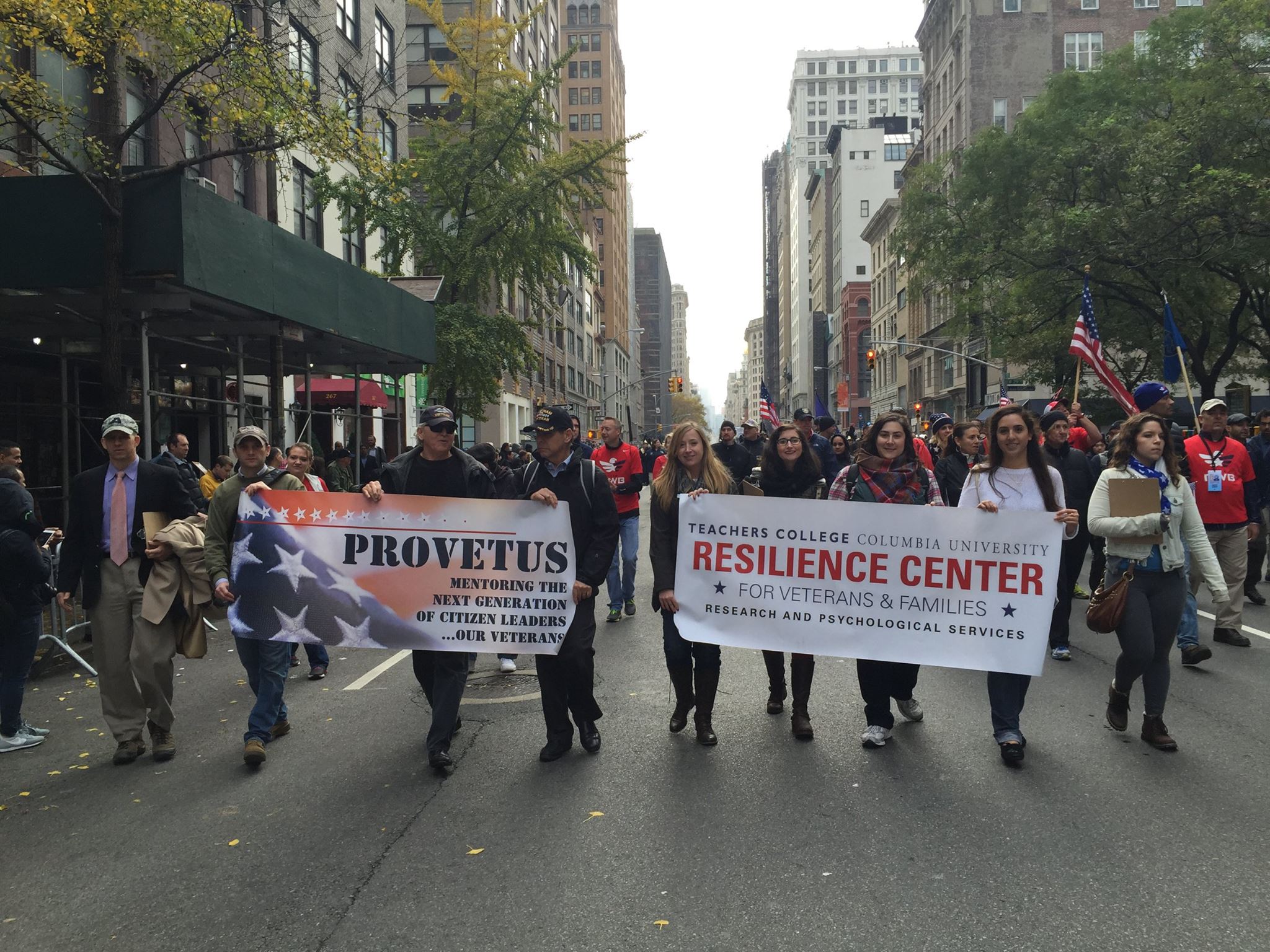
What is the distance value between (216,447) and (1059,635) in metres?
19.7

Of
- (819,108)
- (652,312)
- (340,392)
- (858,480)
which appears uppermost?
(819,108)

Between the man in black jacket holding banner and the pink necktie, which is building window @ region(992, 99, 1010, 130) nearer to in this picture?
the man in black jacket holding banner

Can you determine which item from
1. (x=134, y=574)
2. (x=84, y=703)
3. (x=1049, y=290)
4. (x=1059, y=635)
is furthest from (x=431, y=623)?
(x=1049, y=290)

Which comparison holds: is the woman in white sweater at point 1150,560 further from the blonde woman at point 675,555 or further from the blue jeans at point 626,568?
the blue jeans at point 626,568

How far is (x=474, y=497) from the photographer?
230 inches

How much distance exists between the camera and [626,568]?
35.3 feet

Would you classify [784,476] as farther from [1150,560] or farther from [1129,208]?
[1129,208]

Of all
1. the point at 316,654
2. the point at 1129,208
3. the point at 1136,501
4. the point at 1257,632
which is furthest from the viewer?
the point at 1129,208

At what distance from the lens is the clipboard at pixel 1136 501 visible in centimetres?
542

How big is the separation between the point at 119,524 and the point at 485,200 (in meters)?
22.2

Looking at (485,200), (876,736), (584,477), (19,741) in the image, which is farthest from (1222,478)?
(485,200)

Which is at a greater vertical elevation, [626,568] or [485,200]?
[485,200]

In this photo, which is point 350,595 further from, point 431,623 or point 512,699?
point 512,699

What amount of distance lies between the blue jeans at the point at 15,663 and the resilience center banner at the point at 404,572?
1352mm
